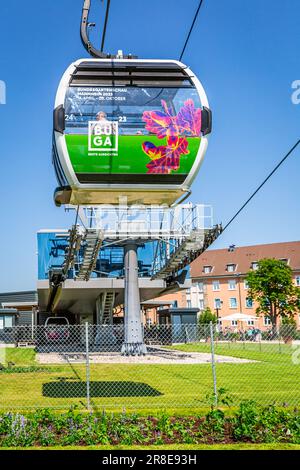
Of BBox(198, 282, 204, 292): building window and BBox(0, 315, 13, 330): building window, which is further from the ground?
BBox(198, 282, 204, 292): building window

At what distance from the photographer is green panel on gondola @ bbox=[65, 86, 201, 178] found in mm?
8250

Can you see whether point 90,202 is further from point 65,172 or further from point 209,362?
point 209,362

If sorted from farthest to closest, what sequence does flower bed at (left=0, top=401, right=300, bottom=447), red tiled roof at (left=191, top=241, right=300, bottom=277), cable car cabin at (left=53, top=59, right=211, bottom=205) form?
red tiled roof at (left=191, top=241, right=300, bottom=277), cable car cabin at (left=53, top=59, right=211, bottom=205), flower bed at (left=0, top=401, right=300, bottom=447)

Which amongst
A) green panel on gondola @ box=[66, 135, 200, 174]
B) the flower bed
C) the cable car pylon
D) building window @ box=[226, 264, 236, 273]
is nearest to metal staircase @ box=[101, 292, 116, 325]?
the flower bed

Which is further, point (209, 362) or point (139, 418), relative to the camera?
point (209, 362)

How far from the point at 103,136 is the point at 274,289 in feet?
203

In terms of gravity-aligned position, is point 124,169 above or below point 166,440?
above

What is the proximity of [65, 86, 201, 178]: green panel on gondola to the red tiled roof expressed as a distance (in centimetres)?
7734

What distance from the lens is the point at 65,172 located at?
335 inches

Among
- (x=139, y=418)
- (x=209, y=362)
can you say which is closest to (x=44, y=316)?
(x=209, y=362)

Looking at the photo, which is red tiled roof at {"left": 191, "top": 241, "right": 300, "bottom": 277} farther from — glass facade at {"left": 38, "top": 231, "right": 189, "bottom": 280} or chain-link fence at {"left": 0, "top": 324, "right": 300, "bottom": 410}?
chain-link fence at {"left": 0, "top": 324, "right": 300, "bottom": 410}

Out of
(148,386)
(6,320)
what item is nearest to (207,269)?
(6,320)

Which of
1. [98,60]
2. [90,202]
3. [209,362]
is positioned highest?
[98,60]
